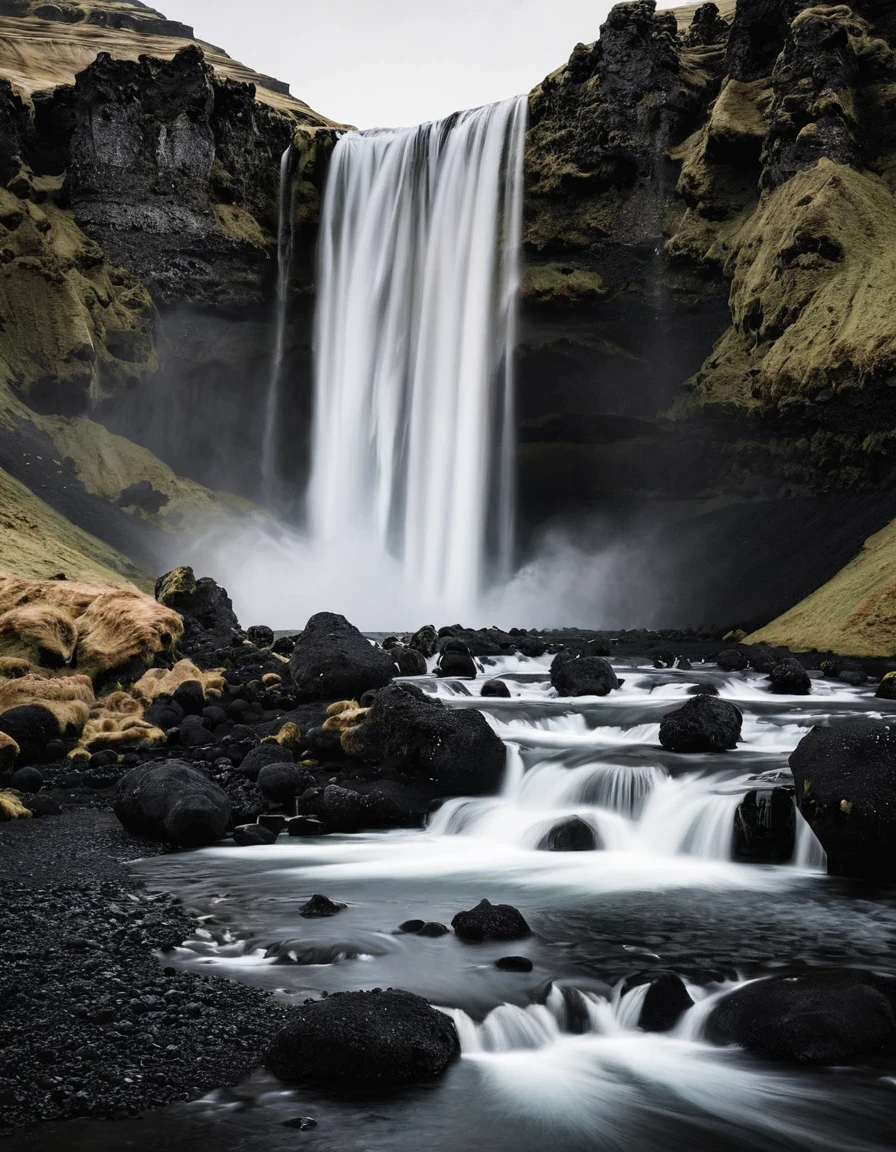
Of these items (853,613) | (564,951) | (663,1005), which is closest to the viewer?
(663,1005)

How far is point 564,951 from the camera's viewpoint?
7.22m

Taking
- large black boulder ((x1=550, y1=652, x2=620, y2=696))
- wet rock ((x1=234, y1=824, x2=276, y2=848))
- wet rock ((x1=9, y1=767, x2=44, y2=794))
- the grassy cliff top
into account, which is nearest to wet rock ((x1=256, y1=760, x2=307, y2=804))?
wet rock ((x1=234, y1=824, x2=276, y2=848))

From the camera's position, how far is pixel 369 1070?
16.9 feet

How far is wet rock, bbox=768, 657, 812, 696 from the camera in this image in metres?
19.0

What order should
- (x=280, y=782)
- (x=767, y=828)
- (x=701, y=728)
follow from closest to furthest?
(x=767, y=828)
(x=280, y=782)
(x=701, y=728)

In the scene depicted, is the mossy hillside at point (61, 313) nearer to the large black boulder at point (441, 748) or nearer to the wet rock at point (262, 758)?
the wet rock at point (262, 758)

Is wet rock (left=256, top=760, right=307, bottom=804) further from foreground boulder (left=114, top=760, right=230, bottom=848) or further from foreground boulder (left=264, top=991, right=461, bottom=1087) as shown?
foreground boulder (left=264, top=991, right=461, bottom=1087)

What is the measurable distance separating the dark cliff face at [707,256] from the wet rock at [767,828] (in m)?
23.7

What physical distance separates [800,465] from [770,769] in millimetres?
25285

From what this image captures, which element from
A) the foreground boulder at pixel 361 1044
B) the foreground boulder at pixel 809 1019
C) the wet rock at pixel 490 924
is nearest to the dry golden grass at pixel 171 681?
the wet rock at pixel 490 924

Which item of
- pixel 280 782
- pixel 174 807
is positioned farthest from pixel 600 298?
pixel 174 807

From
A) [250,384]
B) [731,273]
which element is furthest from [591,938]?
[250,384]

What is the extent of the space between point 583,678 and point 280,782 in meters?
8.34

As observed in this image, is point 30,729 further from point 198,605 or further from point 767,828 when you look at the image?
point 198,605
